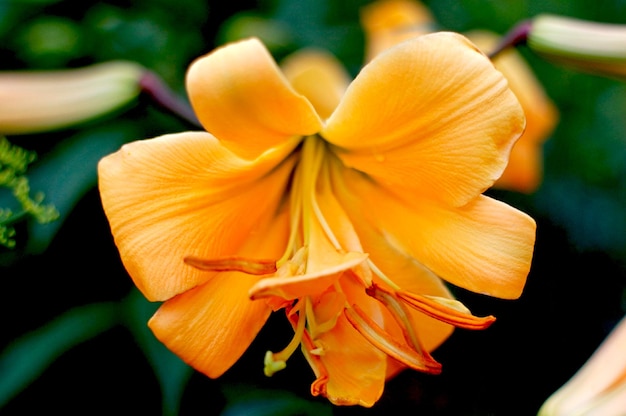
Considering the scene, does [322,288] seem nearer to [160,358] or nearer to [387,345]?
[387,345]

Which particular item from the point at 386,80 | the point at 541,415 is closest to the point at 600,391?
the point at 541,415

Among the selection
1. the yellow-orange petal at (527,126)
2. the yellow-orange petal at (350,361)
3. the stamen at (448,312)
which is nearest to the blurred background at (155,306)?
the yellow-orange petal at (527,126)

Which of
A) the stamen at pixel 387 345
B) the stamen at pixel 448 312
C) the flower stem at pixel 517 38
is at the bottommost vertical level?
the stamen at pixel 387 345

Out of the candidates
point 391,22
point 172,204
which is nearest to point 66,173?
point 172,204

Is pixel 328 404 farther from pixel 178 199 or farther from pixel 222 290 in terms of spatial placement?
pixel 178 199

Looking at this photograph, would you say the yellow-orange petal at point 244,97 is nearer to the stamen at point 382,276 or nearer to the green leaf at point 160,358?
the stamen at point 382,276

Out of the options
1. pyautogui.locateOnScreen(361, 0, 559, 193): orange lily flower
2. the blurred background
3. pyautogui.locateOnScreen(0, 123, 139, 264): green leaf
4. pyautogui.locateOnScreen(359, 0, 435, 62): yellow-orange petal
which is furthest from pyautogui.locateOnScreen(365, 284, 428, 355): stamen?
pyautogui.locateOnScreen(359, 0, 435, 62): yellow-orange petal

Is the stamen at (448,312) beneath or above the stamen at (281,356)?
above
